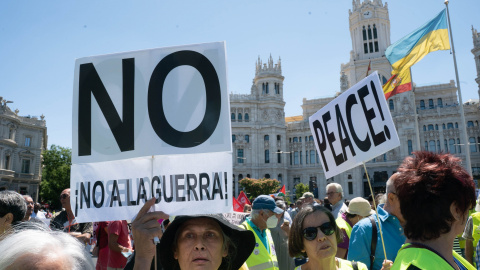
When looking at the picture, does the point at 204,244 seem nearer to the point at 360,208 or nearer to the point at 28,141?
the point at 360,208

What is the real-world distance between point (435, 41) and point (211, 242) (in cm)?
1147

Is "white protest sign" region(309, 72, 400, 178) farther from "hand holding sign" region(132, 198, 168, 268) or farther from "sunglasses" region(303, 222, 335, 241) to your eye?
"hand holding sign" region(132, 198, 168, 268)

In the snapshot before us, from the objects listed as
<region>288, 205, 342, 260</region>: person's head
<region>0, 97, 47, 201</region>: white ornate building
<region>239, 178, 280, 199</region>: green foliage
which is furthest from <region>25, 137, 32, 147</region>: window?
<region>288, 205, 342, 260</region>: person's head

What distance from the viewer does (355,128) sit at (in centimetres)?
373

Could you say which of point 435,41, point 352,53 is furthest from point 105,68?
point 352,53

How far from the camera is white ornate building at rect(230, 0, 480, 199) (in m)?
48.0

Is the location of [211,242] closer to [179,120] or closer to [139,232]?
[139,232]

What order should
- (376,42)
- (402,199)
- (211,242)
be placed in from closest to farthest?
(402,199) → (211,242) → (376,42)

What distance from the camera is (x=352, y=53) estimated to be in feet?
174

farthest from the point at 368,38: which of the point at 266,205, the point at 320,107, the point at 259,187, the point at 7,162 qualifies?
the point at 266,205

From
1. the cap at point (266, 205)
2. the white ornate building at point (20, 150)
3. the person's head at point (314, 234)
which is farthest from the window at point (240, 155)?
the person's head at point (314, 234)

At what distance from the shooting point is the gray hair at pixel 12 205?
3305 mm

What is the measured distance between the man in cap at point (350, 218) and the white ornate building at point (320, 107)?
45.0 m

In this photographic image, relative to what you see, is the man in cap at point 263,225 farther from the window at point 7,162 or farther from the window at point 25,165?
the window at point 25,165
